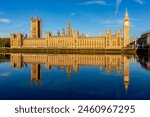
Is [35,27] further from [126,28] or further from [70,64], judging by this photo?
[70,64]

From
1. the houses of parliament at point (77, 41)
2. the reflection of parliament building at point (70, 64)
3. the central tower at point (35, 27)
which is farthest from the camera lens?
the central tower at point (35, 27)

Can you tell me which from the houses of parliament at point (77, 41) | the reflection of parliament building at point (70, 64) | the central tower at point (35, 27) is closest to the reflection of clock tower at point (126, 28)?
the houses of parliament at point (77, 41)

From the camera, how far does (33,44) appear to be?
502ft

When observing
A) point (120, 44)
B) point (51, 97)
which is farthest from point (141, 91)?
point (120, 44)

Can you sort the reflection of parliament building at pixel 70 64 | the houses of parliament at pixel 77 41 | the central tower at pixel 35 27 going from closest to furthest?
the reflection of parliament building at pixel 70 64 < the houses of parliament at pixel 77 41 < the central tower at pixel 35 27

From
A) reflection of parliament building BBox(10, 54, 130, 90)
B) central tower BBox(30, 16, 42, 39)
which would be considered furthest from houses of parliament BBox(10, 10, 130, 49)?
reflection of parliament building BBox(10, 54, 130, 90)

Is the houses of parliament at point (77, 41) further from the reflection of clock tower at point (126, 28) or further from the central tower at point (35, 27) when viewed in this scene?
the central tower at point (35, 27)

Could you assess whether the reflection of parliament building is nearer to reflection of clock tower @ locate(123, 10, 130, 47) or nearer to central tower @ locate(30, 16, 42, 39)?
reflection of clock tower @ locate(123, 10, 130, 47)

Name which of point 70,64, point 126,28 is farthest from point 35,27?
point 70,64

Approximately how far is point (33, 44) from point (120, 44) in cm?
4957

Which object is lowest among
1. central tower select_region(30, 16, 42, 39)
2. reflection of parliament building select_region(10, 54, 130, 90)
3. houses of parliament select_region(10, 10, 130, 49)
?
reflection of parliament building select_region(10, 54, 130, 90)

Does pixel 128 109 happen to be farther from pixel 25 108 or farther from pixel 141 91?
pixel 141 91

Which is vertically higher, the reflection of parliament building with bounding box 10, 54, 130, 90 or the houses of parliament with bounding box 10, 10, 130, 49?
the houses of parliament with bounding box 10, 10, 130, 49

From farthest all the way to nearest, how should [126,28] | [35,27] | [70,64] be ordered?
[35,27], [126,28], [70,64]
